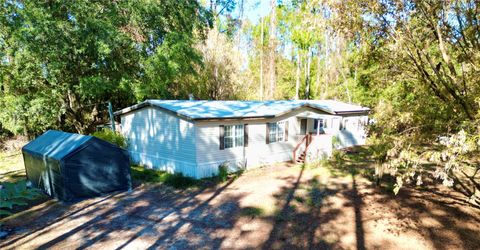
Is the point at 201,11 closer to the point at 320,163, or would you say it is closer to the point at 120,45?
the point at 120,45

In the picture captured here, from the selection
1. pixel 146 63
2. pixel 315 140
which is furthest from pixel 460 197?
Result: pixel 146 63

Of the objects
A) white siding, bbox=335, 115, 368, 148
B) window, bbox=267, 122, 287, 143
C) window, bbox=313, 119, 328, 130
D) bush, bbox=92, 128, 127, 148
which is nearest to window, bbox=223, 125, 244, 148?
window, bbox=267, 122, 287, 143

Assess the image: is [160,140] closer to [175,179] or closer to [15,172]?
[175,179]

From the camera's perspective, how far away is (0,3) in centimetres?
1611

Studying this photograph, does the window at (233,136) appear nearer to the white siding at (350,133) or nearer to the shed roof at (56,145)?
the shed roof at (56,145)

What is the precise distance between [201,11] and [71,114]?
13.3 m

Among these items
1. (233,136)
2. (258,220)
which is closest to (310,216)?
(258,220)

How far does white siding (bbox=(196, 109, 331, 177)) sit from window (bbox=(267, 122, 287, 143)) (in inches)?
10.1

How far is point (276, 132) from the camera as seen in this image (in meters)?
16.7

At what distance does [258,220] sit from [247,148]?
659 cm

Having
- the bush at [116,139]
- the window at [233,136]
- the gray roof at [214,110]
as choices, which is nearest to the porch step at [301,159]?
the gray roof at [214,110]

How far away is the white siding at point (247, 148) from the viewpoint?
13.3 metres

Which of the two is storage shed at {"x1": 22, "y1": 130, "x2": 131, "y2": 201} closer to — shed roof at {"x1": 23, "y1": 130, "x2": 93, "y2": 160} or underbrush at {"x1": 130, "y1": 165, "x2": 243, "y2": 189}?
shed roof at {"x1": 23, "y1": 130, "x2": 93, "y2": 160}

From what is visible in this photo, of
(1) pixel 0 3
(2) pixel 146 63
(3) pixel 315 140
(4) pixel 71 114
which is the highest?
(1) pixel 0 3
